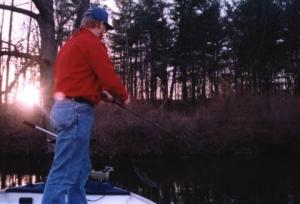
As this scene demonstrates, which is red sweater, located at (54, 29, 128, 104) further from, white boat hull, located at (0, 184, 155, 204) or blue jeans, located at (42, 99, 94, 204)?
white boat hull, located at (0, 184, 155, 204)

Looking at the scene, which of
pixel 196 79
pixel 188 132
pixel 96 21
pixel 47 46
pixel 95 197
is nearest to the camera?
pixel 96 21

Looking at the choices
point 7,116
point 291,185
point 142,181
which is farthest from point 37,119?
point 291,185

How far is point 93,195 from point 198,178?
909cm

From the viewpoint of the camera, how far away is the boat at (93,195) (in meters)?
5.39

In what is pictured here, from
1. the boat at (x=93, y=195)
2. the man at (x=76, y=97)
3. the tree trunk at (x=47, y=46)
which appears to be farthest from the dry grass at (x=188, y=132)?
the man at (x=76, y=97)

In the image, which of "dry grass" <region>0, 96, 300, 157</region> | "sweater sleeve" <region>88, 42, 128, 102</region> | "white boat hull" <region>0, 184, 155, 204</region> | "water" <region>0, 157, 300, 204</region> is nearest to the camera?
"sweater sleeve" <region>88, 42, 128, 102</region>

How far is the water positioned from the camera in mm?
11492

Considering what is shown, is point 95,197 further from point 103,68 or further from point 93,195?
point 103,68

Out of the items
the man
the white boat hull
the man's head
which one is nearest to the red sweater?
the man

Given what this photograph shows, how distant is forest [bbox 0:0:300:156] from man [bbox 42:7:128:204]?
49.5 ft

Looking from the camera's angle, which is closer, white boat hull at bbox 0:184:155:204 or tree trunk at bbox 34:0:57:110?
white boat hull at bbox 0:184:155:204

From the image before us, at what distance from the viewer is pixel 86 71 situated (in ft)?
12.5

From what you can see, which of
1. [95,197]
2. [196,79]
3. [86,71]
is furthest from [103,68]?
[196,79]

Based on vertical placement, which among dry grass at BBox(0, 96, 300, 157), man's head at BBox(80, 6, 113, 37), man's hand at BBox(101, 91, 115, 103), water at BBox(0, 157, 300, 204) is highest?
man's head at BBox(80, 6, 113, 37)
